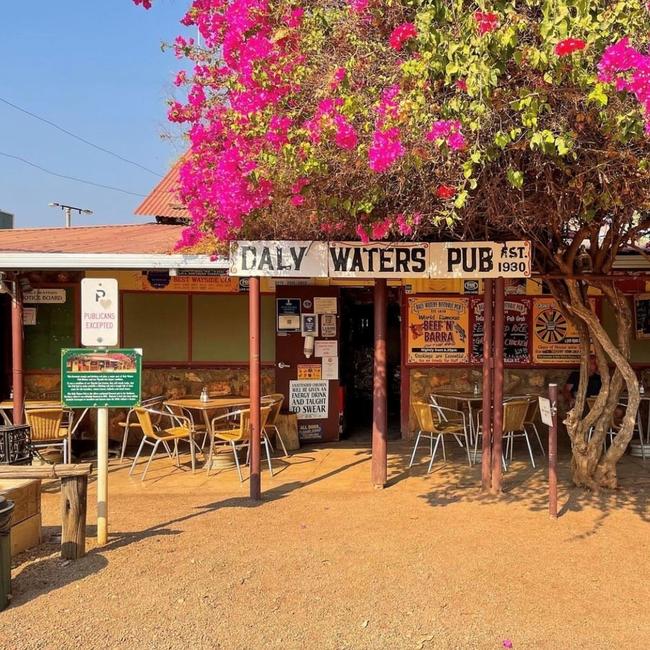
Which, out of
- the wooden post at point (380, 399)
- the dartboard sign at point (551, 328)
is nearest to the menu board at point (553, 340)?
the dartboard sign at point (551, 328)

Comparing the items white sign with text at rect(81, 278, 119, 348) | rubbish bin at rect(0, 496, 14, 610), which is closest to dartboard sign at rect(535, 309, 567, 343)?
white sign with text at rect(81, 278, 119, 348)

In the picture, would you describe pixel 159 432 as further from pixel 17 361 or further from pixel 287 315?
pixel 287 315

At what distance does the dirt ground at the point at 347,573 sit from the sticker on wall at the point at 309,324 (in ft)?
9.05

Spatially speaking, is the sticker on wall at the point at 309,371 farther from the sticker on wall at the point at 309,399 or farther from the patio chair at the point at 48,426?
the patio chair at the point at 48,426

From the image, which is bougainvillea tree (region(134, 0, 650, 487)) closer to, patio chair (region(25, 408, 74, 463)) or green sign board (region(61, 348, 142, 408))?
green sign board (region(61, 348, 142, 408))

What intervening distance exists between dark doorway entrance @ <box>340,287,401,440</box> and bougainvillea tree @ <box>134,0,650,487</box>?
3533mm

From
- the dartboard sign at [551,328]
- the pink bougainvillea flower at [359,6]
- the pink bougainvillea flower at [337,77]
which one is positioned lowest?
the dartboard sign at [551,328]

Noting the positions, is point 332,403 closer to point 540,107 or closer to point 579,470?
point 579,470

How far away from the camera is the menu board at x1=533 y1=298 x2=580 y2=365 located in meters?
8.57

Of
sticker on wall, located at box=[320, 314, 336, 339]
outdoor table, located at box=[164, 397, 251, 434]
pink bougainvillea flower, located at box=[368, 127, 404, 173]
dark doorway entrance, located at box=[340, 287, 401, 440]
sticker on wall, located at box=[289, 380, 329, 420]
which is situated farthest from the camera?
dark doorway entrance, located at box=[340, 287, 401, 440]

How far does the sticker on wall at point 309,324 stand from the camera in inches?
332

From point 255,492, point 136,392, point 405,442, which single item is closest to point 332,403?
point 405,442

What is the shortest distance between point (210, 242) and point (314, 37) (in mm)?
2450

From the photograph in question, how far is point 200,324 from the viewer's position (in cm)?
854
